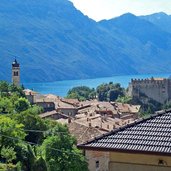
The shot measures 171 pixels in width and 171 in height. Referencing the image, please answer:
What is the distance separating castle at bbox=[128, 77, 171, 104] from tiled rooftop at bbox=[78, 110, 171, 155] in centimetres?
9758

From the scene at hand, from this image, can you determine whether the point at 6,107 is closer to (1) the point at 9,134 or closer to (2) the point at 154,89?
(1) the point at 9,134

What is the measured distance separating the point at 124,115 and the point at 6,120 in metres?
44.9

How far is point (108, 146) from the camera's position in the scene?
7.33m

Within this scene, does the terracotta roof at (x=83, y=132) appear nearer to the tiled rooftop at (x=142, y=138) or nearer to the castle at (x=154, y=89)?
the tiled rooftop at (x=142, y=138)

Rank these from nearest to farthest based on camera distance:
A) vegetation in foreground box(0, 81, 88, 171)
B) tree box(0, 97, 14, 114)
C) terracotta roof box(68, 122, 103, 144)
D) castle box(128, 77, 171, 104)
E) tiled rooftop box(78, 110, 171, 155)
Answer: tiled rooftop box(78, 110, 171, 155), vegetation in foreground box(0, 81, 88, 171), terracotta roof box(68, 122, 103, 144), tree box(0, 97, 14, 114), castle box(128, 77, 171, 104)

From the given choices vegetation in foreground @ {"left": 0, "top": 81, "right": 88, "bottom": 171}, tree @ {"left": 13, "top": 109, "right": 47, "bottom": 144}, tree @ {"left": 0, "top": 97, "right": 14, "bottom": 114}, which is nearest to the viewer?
vegetation in foreground @ {"left": 0, "top": 81, "right": 88, "bottom": 171}

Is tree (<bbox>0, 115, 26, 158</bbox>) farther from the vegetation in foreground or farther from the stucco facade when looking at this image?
the stucco facade

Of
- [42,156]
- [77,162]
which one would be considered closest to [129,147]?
[77,162]

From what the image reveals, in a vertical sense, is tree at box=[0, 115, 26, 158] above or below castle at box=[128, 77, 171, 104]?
below

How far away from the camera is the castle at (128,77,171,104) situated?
105062mm

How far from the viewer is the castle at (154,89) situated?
105 m

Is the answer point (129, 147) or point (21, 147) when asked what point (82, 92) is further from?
point (129, 147)

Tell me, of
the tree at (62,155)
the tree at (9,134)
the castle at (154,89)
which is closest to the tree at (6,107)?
the tree at (9,134)

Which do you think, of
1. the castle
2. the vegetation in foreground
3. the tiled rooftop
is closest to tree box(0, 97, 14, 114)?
the vegetation in foreground
